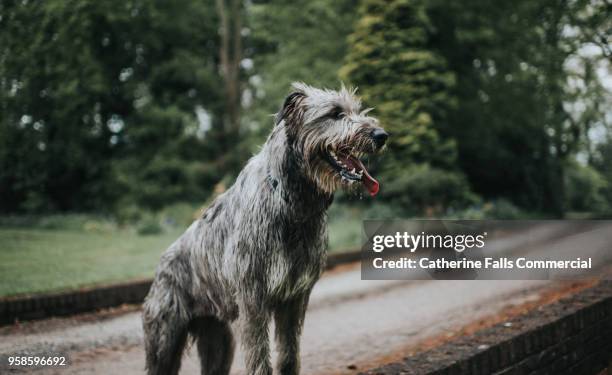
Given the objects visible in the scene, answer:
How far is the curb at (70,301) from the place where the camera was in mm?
5316

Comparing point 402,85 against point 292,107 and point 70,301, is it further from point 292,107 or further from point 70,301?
point 292,107

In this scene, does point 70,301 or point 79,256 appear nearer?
point 70,301

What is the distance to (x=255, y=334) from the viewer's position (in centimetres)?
277

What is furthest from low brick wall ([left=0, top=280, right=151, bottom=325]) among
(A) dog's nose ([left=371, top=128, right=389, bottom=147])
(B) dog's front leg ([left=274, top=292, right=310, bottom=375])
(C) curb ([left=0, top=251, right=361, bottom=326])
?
(A) dog's nose ([left=371, top=128, right=389, bottom=147])

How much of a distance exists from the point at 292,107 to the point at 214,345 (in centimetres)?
173

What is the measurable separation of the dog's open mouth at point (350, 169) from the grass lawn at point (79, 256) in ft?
15.9

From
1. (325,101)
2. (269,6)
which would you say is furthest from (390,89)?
(325,101)

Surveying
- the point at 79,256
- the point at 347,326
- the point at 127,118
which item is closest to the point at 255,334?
the point at 347,326

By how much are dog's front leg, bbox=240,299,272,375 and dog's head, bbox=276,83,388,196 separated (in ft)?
2.54

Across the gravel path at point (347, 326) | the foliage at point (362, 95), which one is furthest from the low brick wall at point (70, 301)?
the foliage at point (362, 95)

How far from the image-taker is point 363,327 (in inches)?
241

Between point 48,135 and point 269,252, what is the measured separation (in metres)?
12.6

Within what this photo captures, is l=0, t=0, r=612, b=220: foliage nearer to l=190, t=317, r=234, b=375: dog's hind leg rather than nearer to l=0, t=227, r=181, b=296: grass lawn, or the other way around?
l=0, t=227, r=181, b=296: grass lawn

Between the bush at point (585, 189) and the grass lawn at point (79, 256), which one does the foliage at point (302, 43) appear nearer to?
the grass lawn at point (79, 256)
